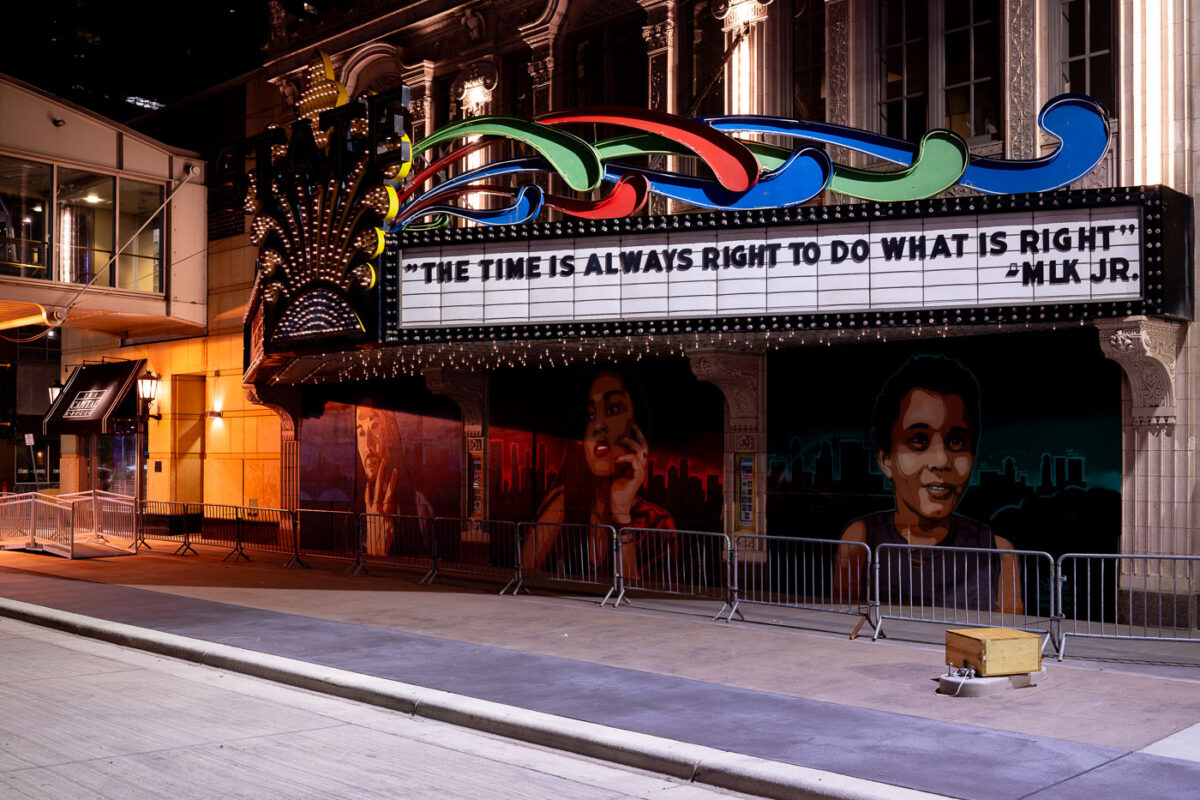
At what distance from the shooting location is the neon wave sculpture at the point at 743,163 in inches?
523

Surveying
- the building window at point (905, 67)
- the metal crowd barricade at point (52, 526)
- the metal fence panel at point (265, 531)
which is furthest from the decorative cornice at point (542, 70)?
the metal crowd barricade at point (52, 526)

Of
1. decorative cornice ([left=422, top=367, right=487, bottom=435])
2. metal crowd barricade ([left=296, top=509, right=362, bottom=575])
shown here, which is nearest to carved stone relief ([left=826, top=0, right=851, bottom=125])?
decorative cornice ([left=422, top=367, right=487, bottom=435])

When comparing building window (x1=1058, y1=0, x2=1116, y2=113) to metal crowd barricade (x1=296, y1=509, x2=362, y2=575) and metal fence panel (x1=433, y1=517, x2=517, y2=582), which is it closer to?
metal fence panel (x1=433, y1=517, x2=517, y2=582)

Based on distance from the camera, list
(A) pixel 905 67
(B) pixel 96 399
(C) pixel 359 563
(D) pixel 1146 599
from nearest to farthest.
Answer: (D) pixel 1146 599 → (A) pixel 905 67 → (C) pixel 359 563 → (B) pixel 96 399

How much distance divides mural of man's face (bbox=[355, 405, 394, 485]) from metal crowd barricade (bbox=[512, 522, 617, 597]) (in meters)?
3.97

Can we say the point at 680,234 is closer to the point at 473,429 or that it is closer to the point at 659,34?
the point at 659,34

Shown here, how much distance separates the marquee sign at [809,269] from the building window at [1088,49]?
2093 millimetres

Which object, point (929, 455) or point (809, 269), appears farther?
point (929, 455)

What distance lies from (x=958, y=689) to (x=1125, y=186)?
6.63 m

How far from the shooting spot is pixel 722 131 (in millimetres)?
15391

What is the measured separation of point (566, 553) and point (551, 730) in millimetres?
10432

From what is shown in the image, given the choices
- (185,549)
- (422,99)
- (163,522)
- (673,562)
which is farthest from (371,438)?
(673,562)

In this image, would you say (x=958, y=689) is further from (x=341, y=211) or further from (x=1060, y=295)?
(x=341, y=211)

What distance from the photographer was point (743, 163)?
14.4 m
